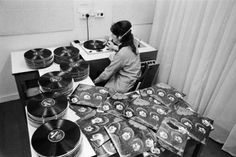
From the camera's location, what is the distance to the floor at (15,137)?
174cm

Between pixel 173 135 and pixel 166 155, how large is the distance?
14 centimetres

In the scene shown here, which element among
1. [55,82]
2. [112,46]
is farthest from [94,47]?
[55,82]

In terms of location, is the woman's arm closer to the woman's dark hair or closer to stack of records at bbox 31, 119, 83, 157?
the woman's dark hair

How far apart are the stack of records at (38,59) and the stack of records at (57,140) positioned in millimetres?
839

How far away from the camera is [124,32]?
1715mm

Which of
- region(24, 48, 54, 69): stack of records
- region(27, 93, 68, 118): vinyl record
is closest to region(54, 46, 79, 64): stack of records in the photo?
region(24, 48, 54, 69): stack of records

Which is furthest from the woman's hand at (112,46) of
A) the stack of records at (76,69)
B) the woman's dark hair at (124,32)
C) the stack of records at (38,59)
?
the stack of records at (38,59)

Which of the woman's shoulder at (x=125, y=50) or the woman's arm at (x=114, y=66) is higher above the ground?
the woman's shoulder at (x=125, y=50)

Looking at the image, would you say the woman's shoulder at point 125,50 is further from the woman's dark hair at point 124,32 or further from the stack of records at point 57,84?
the stack of records at point 57,84

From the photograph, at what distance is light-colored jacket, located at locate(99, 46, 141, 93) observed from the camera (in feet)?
5.83

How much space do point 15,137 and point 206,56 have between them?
214 cm

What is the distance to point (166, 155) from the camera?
1162mm

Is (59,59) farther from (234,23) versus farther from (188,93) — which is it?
(234,23)

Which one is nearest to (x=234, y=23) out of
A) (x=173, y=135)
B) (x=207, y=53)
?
(x=207, y=53)
